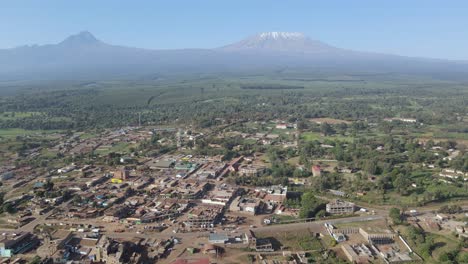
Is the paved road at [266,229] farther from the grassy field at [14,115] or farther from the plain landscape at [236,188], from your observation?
the grassy field at [14,115]

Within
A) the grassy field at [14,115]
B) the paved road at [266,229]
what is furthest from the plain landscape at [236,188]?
the grassy field at [14,115]

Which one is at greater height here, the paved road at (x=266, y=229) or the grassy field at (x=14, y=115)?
the grassy field at (x=14, y=115)

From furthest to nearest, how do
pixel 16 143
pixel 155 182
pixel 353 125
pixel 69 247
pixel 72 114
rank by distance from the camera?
pixel 72 114 → pixel 353 125 → pixel 16 143 → pixel 155 182 → pixel 69 247

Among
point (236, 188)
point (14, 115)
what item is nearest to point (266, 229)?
point (236, 188)

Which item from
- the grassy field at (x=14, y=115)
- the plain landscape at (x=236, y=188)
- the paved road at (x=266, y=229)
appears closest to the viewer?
the plain landscape at (x=236, y=188)

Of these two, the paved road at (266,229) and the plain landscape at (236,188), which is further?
the paved road at (266,229)

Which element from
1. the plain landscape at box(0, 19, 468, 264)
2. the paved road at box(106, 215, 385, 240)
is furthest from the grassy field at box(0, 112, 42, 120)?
the paved road at box(106, 215, 385, 240)

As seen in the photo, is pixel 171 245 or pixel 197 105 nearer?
pixel 171 245

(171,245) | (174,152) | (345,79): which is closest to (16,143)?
(174,152)

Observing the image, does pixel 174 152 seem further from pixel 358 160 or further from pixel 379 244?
pixel 379 244

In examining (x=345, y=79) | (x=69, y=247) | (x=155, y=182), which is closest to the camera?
(x=69, y=247)

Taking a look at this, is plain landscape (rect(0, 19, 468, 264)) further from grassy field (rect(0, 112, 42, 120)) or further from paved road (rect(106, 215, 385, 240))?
grassy field (rect(0, 112, 42, 120))
